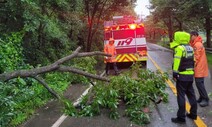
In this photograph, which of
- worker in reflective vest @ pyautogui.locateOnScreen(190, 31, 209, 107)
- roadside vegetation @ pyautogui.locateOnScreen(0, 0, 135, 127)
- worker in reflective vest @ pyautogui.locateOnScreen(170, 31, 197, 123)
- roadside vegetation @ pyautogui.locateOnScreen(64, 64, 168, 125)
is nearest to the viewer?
roadside vegetation @ pyautogui.locateOnScreen(0, 0, 135, 127)

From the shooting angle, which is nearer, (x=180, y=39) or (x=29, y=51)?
(x=180, y=39)

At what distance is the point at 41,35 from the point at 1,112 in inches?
362

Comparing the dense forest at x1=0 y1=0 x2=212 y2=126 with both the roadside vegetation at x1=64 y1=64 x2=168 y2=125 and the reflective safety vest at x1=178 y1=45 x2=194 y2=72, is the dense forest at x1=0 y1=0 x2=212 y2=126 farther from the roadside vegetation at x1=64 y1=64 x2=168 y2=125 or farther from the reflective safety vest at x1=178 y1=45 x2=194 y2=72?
the reflective safety vest at x1=178 y1=45 x2=194 y2=72

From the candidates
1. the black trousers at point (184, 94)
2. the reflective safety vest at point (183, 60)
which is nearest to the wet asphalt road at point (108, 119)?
the black trousers at point (184, 94)

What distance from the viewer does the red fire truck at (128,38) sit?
50.4ft

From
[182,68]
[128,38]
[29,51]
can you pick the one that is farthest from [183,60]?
[128,38]

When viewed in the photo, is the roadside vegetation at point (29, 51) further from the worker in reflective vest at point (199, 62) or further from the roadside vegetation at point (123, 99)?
the worker in reflective vest at point (199, 62)

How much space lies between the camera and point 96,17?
83.3 ft

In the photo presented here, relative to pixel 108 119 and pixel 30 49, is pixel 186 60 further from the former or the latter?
pixel 30 49

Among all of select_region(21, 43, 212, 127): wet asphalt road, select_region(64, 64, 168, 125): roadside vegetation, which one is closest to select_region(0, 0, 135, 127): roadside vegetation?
select_region(21, 43, 212, 127): wet asphalt road

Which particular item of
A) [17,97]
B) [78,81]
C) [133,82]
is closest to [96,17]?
[78,81]

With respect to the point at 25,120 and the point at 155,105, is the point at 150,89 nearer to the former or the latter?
the point at 155,105

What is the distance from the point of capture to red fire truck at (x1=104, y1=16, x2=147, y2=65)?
1535 cm

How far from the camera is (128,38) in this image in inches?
606
